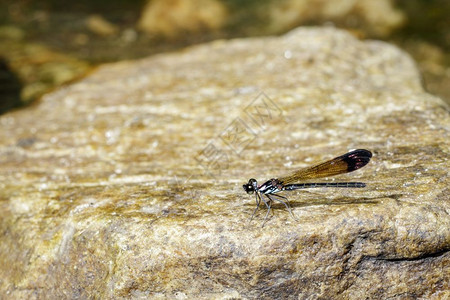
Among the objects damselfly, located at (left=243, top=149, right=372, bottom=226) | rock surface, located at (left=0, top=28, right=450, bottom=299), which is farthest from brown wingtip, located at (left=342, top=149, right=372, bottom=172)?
rock surface, located at (left=0, top=28, right=450, bottom=299)

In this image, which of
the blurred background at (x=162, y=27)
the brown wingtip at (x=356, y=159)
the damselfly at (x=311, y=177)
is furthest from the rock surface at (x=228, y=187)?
the blurred background at (x=162, y=27)

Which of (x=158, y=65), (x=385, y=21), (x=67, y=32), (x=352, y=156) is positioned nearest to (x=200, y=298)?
(x=352, y=156)

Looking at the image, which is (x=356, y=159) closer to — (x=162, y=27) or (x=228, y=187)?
(x=228, y=187)

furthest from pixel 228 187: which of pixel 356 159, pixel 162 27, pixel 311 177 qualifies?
pixel 162 27

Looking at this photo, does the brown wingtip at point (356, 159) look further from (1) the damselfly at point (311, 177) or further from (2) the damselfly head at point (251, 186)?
(2) the damselfly head at point (251, 186)

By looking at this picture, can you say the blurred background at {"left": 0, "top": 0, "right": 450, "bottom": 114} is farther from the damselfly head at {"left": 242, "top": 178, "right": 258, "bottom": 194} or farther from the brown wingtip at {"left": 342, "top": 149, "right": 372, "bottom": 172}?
the damselfly head at {"left": 242, "top": 178, "right": 258, "bottom": 194}

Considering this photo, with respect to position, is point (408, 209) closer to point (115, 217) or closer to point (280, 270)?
point (280, 270)
